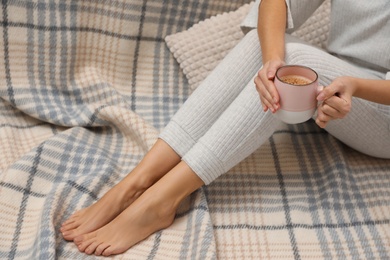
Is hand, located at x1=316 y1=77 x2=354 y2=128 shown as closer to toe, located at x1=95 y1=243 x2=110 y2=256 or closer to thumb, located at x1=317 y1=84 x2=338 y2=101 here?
thumb, located at x1=317 y1=84 x2=338 y2=101

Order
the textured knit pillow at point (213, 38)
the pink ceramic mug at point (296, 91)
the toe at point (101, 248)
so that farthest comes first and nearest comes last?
the textured knit pillow at point (213, 38)
the toe at point (101, 248)
the pink ceramic mug at point (296, 91)

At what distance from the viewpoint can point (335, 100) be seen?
965 mm

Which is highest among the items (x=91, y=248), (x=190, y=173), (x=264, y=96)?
(x=264, y=96)

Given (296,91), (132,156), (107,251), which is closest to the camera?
(296,91)

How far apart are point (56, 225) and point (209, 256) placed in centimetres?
32

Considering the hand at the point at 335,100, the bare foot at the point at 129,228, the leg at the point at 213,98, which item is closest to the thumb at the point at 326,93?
the hand at the point at 335,100

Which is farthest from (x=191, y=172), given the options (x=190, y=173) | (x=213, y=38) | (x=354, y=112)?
(x=213, y=38)

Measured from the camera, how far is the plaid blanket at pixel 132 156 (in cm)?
113

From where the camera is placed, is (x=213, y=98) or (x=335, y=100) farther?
(x=213, y=98)

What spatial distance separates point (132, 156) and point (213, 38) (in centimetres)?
39

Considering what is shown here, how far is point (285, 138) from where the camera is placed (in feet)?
4.67

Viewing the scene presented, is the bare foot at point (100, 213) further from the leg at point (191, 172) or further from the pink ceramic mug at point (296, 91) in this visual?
the pink ceramic mug at point (296, 91)

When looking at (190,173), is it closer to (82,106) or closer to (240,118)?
(240,118)

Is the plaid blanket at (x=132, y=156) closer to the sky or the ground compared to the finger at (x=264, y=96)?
closer to the ground
